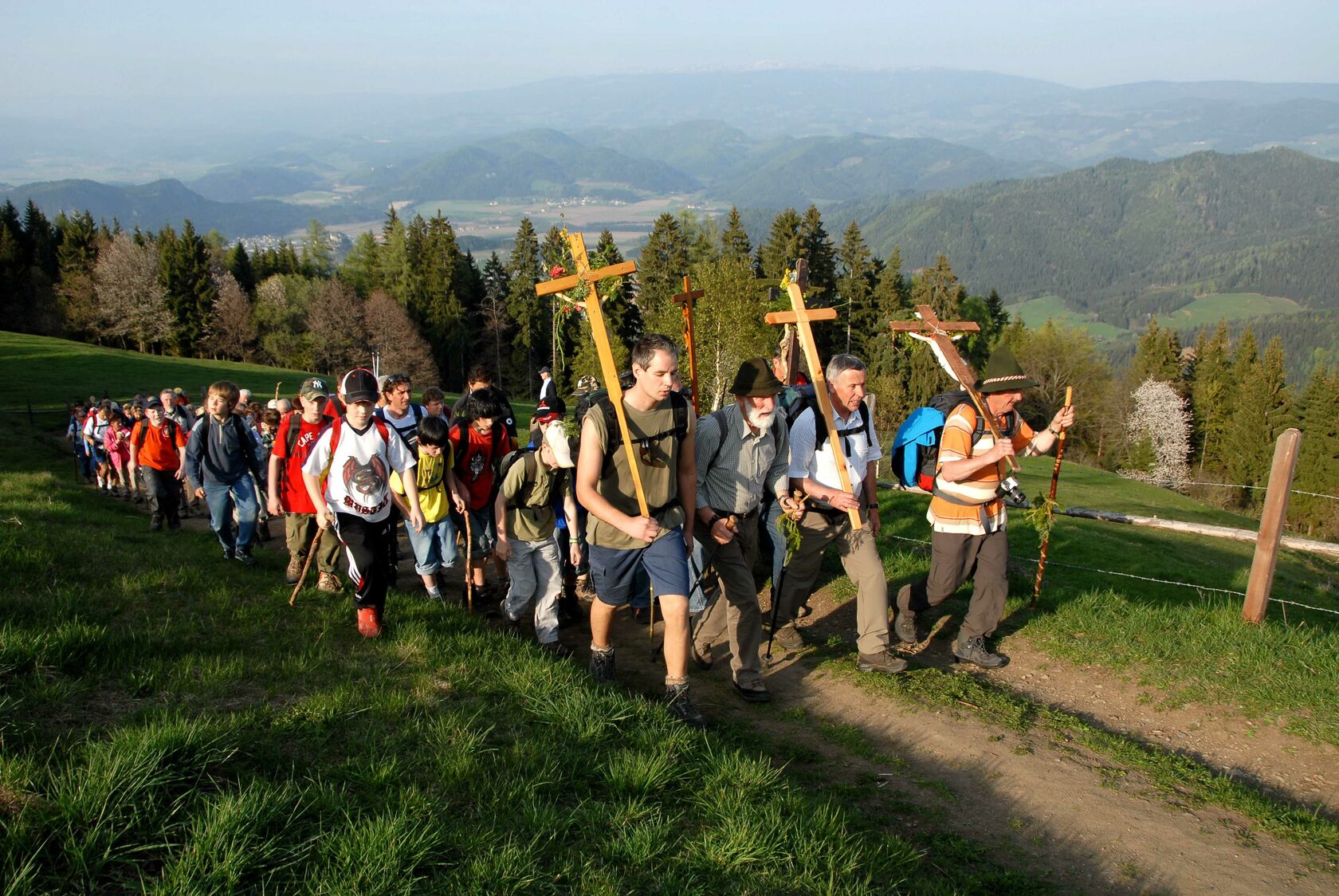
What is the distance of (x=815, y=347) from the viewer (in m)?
7.04

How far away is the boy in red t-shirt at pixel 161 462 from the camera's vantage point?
12.0 metres

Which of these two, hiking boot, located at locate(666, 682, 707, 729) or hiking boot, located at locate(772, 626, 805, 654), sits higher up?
hiking boot, located at locate(666, 682, 707, 729)

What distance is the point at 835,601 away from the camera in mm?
8836

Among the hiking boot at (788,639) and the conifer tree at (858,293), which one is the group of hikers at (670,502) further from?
the conifer tree at (858,293)

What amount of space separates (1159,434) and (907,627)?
6840 centimetres

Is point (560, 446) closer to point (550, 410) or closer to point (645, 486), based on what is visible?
point (550, 410)

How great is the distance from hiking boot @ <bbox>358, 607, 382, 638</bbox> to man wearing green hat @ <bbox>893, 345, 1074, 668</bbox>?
452 cm

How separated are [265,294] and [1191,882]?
7452 centimetres

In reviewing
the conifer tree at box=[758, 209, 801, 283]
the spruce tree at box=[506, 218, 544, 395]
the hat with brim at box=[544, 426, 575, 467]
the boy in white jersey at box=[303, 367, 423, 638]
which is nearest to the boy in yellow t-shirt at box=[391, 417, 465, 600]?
the boy in white jersey at box=[303, 367, 423, 638]

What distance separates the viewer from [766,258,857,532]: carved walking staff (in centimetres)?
673

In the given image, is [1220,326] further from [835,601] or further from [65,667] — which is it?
[65,667]

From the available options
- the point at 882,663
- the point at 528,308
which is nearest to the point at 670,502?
the point at 882,663

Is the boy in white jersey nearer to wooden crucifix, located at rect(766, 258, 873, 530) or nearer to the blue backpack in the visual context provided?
wooden crucifix, located at rect(766, 258, 873, 530)

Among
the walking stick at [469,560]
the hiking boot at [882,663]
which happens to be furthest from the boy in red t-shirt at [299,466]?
the hiking boot at [882,663]
